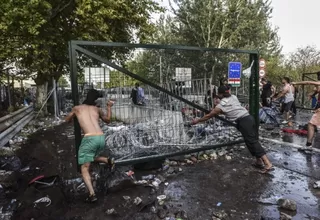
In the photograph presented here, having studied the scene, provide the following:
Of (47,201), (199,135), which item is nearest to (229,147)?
(199,135)

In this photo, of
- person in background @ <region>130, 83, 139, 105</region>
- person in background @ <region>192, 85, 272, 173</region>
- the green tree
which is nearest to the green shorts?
person in background @ <region>130, 83, 139, 105</region>

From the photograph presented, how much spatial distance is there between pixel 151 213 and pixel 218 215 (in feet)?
2.64

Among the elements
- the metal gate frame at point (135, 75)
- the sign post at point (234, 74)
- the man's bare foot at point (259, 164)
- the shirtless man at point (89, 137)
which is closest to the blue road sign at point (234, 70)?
the sign post at point (234, 74)

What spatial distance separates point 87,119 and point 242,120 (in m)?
2.70

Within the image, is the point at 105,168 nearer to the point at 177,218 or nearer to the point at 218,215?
the point at 177,218

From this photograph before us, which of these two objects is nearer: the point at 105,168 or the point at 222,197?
the point at 222,197

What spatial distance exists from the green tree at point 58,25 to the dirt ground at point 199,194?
18.1ft

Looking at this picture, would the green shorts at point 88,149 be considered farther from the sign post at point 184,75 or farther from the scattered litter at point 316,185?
the scattered litter at point 316,185

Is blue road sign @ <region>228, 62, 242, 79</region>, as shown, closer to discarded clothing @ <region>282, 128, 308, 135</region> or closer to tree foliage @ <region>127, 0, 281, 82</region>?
discarded clothing @ <region>282, 128, 308, 135</region>

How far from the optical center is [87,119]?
137 inches

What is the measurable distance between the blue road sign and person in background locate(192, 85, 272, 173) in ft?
3.14

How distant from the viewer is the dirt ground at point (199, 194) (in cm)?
309

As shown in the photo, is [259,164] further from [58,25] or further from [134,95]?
[58,25]

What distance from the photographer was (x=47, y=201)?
11.4ft
